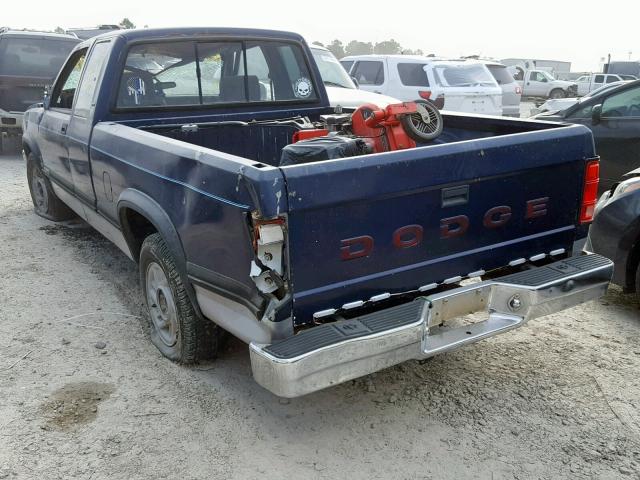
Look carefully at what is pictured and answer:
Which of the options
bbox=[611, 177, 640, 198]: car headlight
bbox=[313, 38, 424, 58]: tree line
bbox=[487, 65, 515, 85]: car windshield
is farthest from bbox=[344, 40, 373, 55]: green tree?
bbox=[611, 177, 640, 198]: car headlight

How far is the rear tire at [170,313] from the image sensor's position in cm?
332

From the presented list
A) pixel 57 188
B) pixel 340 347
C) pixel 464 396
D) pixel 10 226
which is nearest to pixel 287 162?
pixel 340 347

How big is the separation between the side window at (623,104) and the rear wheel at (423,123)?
12.6 ft

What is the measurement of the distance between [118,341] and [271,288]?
1.77 metres

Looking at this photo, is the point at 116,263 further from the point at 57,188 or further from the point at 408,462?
the point at 408,462

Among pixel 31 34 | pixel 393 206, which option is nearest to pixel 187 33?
pixel 393 206

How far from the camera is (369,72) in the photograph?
12.2 m

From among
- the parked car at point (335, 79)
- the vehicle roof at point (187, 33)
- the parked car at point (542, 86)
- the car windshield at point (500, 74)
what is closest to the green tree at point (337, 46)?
the parked car at point (542, 86)

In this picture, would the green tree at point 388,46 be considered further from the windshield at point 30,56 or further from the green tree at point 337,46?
the windshield at point 30,56

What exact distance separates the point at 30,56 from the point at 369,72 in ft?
20.1

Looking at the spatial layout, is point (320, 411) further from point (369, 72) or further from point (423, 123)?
point (369, 72)

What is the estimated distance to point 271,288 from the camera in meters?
2.57

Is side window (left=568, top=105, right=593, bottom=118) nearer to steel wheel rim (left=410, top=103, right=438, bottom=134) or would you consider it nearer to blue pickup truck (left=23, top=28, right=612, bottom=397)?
blue pickup truck (left=23, top=28, right=612, bottom=397)

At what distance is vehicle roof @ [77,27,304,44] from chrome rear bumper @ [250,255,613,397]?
270cm
